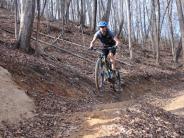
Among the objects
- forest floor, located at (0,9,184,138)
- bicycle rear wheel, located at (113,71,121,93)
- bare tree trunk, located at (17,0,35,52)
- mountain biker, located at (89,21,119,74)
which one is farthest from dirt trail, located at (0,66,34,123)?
bare tree trunk, located at (17,0,35,52)

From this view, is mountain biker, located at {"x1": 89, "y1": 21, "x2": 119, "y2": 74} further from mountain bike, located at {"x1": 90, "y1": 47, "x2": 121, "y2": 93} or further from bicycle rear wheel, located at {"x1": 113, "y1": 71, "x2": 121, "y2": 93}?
bicycle rear wheel, located at {"x1": 113, "y1": 71, "x2": 121, "y2": 93}

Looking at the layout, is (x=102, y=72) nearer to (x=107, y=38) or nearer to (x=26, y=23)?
(x=107, y=38)

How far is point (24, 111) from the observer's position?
331 inches

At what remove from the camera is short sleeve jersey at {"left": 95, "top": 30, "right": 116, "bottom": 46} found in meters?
11.0

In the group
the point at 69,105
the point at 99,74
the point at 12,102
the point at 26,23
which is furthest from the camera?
the point at 26,23

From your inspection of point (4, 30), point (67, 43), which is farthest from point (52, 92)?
point (67, 43)

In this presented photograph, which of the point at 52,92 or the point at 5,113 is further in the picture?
the point at 52,92

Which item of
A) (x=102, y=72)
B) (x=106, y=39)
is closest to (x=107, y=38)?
(x=106, y=39)

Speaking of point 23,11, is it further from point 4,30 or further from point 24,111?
point 24,111

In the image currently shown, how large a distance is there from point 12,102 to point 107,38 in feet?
12.3

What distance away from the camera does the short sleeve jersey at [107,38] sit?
11.0 m

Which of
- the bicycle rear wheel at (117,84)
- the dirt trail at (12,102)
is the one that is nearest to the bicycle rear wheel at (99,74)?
the bicycle rear wheel at (117,84)

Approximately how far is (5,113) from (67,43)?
1465 centimetres

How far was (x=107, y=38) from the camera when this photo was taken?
36.4ft
